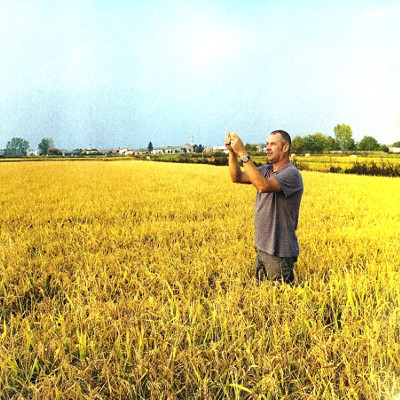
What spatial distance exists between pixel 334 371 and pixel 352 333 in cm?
48

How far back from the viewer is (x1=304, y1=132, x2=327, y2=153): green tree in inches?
3789

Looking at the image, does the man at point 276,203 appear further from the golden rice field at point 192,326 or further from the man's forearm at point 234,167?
the golden rice field at point 192,326

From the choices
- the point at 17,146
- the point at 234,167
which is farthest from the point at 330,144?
the point at 17,146

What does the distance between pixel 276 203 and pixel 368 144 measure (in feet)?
350

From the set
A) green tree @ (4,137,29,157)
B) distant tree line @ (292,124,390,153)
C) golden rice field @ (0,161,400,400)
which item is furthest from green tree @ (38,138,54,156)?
golden rice field @ (0,161,400,400)

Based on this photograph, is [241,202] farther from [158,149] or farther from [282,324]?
[158,149]

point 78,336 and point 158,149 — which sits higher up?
point 158,149

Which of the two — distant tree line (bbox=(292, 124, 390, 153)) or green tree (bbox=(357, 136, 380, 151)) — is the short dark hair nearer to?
distant tree line (bbox=(292, 124, 390, 153))

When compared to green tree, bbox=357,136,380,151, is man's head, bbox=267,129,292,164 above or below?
below

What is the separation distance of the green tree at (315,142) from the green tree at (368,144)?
10.8 metres

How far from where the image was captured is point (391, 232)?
218 inches

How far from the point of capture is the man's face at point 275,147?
261 centimetres

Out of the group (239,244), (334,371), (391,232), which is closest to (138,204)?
(239,244)

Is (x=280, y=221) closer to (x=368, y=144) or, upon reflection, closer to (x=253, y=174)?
(x=253, y=174)
